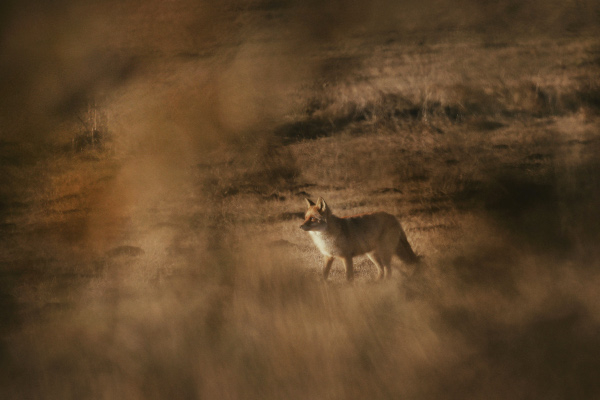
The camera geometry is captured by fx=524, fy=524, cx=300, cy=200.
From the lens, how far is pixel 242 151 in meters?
2.63

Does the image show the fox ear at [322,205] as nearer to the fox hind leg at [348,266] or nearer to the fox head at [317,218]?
the fox head at [317,218]

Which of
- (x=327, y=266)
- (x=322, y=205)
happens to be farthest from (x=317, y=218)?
(x=327, y=266)

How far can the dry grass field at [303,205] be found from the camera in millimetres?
2471

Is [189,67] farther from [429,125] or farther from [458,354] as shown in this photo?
[458,354]

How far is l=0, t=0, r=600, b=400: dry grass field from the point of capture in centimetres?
Result: 247

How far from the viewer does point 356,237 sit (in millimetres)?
2256

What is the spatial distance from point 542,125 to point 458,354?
1.17 m

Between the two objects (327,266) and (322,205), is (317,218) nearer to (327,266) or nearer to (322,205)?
(322,205)

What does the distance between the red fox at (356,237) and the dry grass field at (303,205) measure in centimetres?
9

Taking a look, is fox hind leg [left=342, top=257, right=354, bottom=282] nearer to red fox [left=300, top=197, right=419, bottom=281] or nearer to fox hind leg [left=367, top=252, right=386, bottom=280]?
red fox [left=300, top=197, right=419, bottom=281]

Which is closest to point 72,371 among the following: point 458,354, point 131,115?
point 131,115

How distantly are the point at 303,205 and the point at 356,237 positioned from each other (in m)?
0.41

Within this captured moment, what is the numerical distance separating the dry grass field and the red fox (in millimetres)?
91

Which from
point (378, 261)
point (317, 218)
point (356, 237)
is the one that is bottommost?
point (378, 261)
